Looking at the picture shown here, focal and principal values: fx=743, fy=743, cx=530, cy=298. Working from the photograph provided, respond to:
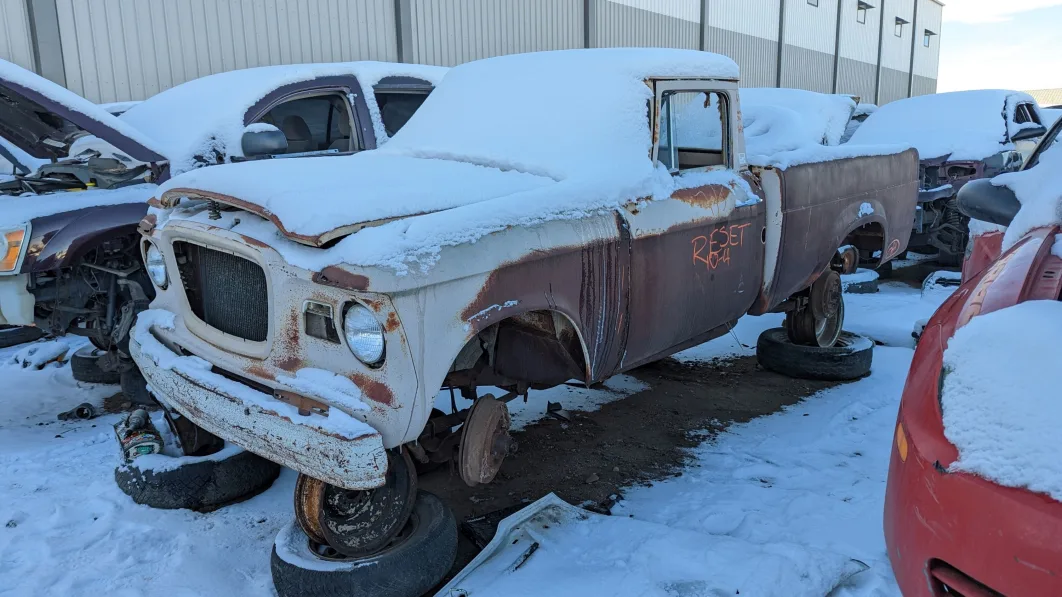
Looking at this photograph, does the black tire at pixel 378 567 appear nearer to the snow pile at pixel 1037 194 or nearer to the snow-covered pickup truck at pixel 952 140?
the snow pile at pixel 1037 194

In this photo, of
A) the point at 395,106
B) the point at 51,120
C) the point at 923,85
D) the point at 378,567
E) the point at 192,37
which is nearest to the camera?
the point at 378,567

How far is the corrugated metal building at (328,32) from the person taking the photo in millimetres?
7812

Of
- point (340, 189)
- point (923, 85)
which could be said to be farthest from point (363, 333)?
point (923, 85)

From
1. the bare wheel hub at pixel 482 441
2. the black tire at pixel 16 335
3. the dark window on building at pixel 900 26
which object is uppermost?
the dark window on building at pixel 900 26

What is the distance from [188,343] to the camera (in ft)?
10.0

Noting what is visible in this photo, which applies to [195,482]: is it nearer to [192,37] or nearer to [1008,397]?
[1008,397]

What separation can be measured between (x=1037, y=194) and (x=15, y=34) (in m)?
8.76

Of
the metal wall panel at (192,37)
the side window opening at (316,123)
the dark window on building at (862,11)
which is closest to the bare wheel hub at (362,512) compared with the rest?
the side window opening at (316,123)

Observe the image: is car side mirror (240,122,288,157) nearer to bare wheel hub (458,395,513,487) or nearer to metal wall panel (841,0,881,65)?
bare wheel hub (458,395,513,487)

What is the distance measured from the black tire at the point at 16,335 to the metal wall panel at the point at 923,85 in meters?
33.5

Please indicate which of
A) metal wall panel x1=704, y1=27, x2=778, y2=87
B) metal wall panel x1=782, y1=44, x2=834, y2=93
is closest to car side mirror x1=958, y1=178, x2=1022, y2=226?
metal wall panel x1=704, y1=27, x2=778, y2=87

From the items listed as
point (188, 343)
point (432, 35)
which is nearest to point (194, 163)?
point (188, 343)

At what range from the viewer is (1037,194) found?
2346 millimetres

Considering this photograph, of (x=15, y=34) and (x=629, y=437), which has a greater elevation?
(x=15, y=34)
